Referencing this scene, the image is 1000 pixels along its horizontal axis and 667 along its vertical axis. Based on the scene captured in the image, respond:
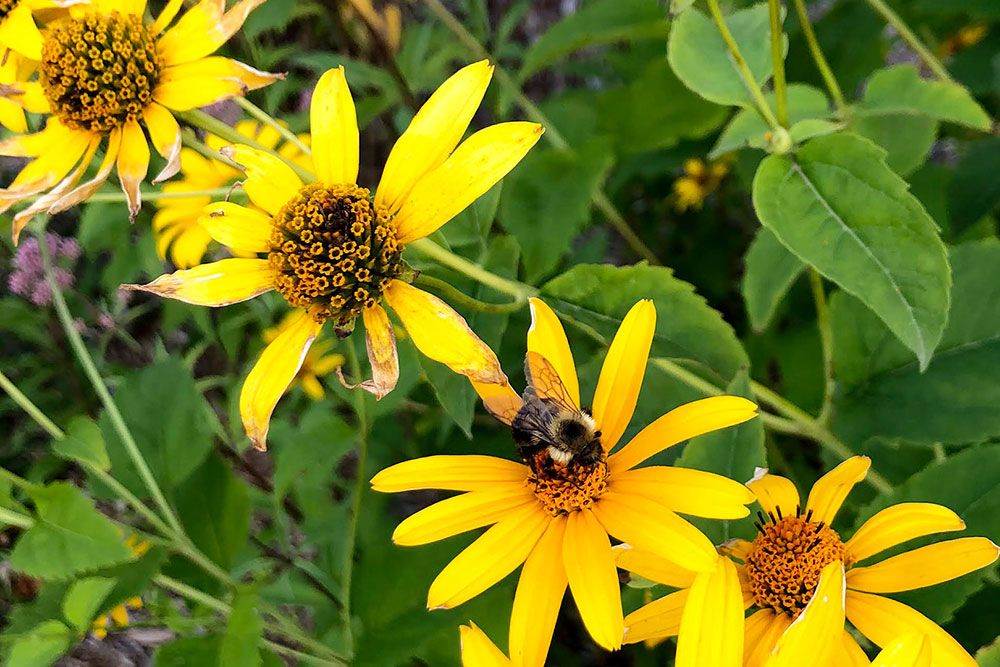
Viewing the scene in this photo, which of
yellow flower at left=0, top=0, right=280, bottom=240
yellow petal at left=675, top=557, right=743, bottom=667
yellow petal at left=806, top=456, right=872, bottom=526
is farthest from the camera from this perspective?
yellow flower at left=0, top=0, right=280, bottom=240

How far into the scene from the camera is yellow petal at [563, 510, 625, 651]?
0.72 m

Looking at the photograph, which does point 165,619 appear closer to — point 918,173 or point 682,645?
point 682,645

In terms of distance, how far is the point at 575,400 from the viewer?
2.88ft

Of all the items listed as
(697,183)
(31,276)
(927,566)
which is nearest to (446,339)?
(927,566)

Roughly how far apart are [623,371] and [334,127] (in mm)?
388

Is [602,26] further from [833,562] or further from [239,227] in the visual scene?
[833,562]

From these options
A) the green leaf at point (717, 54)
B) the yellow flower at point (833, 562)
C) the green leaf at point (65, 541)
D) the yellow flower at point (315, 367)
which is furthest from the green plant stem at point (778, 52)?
the yellow flower at point (315, 367)

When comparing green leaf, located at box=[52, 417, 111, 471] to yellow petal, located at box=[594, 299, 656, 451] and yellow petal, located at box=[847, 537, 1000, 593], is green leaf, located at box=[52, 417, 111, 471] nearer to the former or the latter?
yellow petal, located at box=[594, 299, 656, 451]

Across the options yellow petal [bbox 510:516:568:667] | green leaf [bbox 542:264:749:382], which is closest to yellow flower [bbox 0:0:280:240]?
green leaf [bbox 542:264:749:382]

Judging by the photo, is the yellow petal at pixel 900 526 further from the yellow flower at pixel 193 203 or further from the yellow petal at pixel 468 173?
the yellow flower at pixel 193 203

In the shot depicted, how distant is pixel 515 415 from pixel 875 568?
1.27ft

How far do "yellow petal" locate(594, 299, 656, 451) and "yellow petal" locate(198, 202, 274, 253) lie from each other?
38 centimetres

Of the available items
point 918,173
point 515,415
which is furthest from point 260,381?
point 918,173

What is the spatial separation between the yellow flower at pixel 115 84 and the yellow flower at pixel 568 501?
18.2 inches
